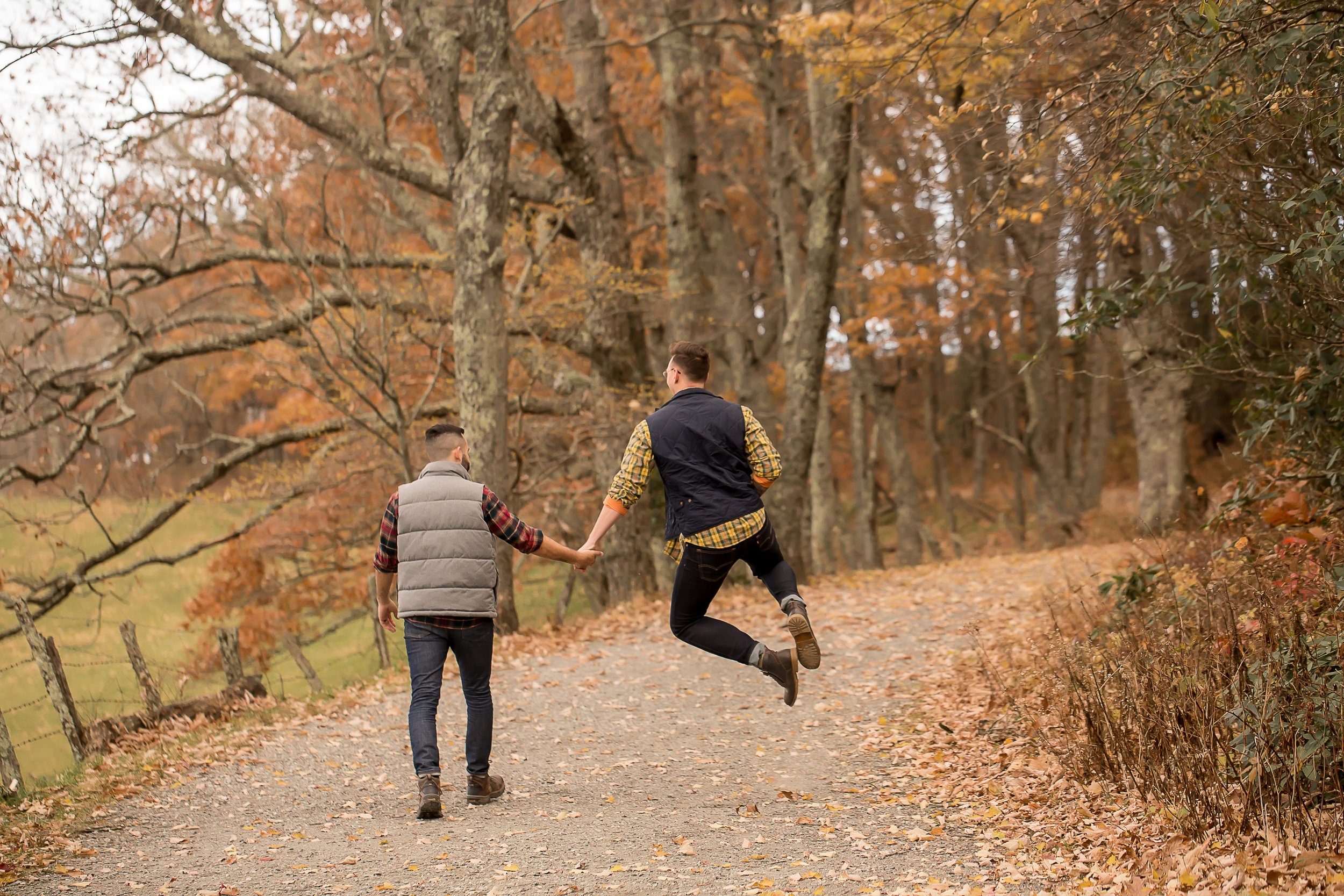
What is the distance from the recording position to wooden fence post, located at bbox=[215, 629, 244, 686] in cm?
931

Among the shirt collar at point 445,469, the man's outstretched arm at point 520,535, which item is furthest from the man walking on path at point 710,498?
the shirt collar at point 445,469

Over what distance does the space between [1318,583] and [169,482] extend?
143ft

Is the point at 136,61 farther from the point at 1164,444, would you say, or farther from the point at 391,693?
the point at 1164,444

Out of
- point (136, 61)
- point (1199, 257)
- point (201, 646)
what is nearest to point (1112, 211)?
point (1199, 257)

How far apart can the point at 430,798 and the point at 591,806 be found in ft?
2.90

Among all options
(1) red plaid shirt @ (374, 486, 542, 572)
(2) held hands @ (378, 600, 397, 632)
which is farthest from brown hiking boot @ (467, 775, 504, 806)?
(1) red plaid shirt @ (374, 486, 542, 572)

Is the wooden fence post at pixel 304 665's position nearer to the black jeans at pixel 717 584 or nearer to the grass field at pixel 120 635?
the grass field at pixel 120 635

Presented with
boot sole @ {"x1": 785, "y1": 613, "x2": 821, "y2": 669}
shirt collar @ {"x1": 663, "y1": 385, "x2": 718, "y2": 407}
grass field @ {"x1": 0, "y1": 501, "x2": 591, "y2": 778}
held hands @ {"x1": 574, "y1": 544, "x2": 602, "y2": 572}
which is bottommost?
grass field @ {"x1": 0, "y1": 501, "x2": 591, "y2": 778}

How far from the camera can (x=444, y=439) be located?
18.8ft

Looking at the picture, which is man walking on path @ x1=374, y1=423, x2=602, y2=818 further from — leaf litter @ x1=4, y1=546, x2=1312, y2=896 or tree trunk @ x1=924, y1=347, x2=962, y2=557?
tree trunk @ x1=924, y1=347, x2=962, y2=557

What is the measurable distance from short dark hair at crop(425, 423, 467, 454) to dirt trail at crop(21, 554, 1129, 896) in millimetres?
1972

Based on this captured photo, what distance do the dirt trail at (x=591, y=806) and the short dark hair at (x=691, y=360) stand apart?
7.79 feet

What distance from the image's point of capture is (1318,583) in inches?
226

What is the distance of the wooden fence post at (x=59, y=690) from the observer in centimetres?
784
